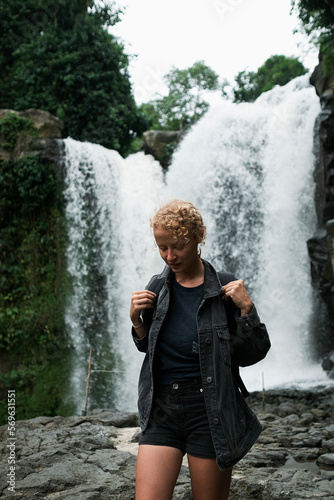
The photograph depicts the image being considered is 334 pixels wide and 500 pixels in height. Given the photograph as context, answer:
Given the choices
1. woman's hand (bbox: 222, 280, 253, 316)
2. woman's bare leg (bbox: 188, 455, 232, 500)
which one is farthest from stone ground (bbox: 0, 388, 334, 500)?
woman's hand (bbox: 222, 280, 253, 316)

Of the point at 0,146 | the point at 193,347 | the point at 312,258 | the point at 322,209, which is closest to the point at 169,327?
the point at 193,347

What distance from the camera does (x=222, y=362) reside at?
2004 mm

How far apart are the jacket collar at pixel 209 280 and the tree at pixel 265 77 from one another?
83.2 ft

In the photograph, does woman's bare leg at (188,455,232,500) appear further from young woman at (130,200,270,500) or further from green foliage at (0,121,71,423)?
green foliage at (0,121,71,423)

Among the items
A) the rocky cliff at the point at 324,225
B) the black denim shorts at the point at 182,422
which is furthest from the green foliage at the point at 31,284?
the black denim shorts at the point at 182,422

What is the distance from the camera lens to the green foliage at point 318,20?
11.4m

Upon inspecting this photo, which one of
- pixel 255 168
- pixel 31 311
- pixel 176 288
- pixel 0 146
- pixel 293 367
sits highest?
pixel 0 146

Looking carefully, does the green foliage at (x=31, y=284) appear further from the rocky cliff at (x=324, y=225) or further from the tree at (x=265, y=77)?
the tree at (x=265, y=77)

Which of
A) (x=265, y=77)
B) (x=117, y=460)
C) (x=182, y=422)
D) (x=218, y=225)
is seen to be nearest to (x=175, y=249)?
(x=182, y=422)

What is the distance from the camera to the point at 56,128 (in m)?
14.2

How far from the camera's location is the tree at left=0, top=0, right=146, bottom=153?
57.6 ft

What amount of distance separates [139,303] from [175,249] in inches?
10.6

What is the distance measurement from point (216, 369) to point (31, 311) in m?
11.3

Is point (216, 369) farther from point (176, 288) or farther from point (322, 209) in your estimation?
point (322, 209)
